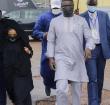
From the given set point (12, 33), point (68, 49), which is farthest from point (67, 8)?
point (12, 33)

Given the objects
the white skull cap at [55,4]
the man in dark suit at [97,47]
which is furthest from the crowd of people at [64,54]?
the white skull cap at [55,4]

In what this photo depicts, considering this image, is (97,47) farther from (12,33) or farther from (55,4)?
(12,33)

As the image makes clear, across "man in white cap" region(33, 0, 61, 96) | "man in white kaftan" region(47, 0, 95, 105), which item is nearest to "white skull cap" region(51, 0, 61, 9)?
"man in white cap" region(33, 0, 61, 96)

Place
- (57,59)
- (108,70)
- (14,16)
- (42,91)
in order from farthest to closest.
A: (14,16)
(108,70)
(42,91)
(57,59)

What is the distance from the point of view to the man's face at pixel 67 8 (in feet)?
27.9

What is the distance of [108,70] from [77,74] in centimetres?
712

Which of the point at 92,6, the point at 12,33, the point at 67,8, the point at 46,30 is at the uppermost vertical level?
the point at 67,8

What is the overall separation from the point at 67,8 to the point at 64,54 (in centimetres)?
70

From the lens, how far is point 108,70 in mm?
15539

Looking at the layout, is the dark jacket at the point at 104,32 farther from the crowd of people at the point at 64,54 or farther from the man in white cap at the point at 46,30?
the man in white cap at the point at 46,30

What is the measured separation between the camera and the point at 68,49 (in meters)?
8.41

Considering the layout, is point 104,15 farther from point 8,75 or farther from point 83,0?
point 83,0

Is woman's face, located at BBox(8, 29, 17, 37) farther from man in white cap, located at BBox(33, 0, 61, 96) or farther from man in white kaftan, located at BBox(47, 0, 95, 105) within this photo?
man in white cap, located at BBox(33, 0, 61, 96)

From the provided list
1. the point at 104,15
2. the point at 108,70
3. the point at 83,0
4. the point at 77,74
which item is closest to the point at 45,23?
the point at 104,15
